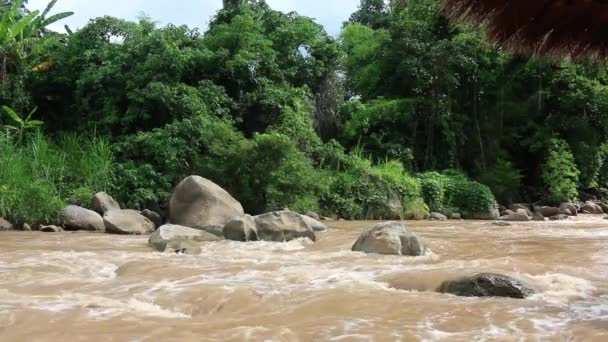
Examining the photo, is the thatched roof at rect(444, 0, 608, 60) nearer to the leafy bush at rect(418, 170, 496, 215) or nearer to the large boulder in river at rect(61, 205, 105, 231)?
the large boulder in river at rect(61, 205, 105, 231)

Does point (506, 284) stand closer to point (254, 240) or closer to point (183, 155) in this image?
point (254, 240)

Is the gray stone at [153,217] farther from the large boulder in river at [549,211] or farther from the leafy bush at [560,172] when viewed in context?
the leafy bush at [560,172]

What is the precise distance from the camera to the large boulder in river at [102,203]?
12.5 m

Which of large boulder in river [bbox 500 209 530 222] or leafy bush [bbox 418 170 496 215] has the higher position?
leafy bush [bbox 418 170 496 215]

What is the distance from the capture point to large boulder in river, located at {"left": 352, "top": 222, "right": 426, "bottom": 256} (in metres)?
7.68

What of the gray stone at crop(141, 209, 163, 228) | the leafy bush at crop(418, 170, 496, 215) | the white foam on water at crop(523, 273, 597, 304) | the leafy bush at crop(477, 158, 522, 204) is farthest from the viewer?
the leafy bush at crop(477, 158, 522, 204)

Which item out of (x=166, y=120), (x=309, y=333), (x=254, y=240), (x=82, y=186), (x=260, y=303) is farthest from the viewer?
(x=166, y=120)

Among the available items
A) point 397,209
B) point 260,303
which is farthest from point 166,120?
point 260,303

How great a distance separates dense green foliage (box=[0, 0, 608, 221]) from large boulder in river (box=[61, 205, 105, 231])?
1.25 feet

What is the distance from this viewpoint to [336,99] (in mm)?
20969

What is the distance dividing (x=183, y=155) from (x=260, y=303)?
419 inches

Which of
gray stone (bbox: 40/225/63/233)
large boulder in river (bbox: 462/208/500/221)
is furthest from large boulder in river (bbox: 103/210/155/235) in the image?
large boulder in river (bbox: 462/208/500/221)

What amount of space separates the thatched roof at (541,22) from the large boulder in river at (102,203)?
10495mm

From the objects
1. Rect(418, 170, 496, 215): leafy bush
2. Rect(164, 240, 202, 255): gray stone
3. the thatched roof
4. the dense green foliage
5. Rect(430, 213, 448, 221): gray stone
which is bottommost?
Rect(164, 240, 202, 255): gray stone
